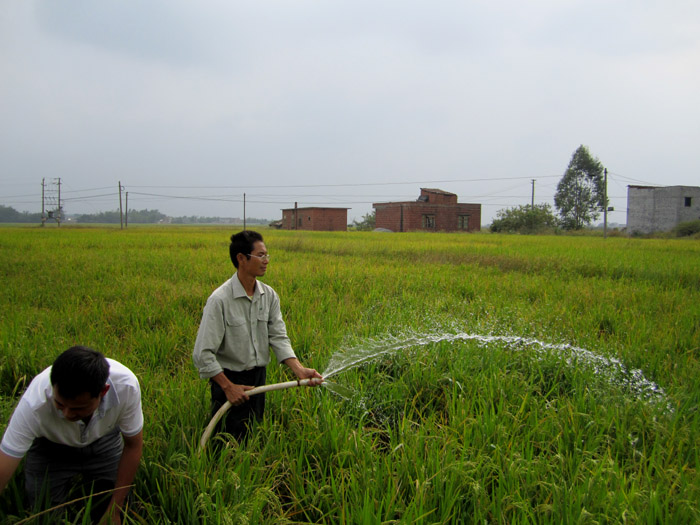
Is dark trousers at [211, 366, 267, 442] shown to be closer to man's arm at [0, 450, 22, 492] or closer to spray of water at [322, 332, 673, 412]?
spray of water at [322, 332, 673, 412]

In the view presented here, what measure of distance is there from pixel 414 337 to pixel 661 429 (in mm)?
1813

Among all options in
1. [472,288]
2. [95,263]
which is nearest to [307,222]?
[95,263]

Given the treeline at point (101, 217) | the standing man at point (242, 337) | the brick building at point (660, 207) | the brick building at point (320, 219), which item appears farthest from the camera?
the treeline at point (101, 217)

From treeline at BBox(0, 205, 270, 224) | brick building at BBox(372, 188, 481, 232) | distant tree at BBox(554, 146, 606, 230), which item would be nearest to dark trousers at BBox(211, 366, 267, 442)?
brick building at BBox(372, 188, 481, 232)

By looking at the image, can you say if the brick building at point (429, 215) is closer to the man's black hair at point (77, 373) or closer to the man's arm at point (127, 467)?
the man's arm at point (127, 467)

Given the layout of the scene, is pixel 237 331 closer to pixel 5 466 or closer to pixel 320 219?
pixel 5 466

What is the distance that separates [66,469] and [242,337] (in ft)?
3.00

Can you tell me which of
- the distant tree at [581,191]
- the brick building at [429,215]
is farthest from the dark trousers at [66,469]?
the distant tree at [581,191]

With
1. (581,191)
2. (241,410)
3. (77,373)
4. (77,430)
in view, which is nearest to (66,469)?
(77,430)

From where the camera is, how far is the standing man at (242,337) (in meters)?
2.27

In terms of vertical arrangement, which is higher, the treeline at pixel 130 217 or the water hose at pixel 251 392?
the treeline at pixel 130 217

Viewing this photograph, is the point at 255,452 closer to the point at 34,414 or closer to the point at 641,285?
the point at 34,414

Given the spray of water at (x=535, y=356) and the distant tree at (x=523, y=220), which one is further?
the distant tree at (x=523, y=220)

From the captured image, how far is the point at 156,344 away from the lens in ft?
12.6
